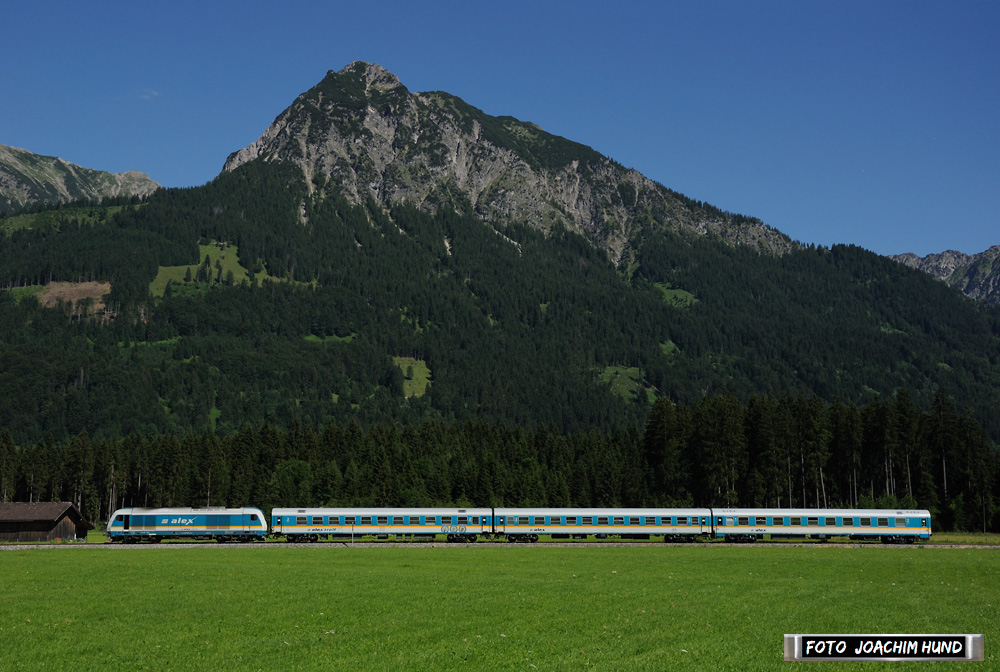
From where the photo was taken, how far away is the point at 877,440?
379ft

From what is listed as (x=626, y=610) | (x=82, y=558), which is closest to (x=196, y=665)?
(x=626, y=610)

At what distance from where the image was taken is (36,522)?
297ft

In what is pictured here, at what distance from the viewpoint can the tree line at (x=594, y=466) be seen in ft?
365

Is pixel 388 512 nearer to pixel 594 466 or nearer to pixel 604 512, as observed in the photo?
pixel 604 512

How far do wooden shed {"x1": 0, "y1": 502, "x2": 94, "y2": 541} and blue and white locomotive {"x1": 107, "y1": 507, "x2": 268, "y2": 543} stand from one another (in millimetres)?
6093

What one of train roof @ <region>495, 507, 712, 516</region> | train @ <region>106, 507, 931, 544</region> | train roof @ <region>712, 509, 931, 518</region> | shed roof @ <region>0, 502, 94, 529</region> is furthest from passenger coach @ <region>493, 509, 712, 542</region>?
shed roof @ <region>0, 502, 94, 529</region>

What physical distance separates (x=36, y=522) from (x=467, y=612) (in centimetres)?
7868

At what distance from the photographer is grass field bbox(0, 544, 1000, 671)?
2164 cm

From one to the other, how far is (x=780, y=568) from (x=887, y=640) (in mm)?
27533

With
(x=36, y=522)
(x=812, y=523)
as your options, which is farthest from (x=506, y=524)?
(x=36, y=522)

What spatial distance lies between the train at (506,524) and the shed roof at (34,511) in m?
6.01

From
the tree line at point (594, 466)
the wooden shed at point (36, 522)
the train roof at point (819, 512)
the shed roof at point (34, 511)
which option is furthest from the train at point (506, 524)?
the tree line at point (594, 466)

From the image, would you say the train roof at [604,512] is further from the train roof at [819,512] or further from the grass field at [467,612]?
the grass field at [467,612]

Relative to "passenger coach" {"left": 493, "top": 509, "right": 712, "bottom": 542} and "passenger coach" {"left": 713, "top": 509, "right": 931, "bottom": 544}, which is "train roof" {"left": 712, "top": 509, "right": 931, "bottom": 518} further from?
"passenger coach" {"left": 493, "top": 509, "right": 712, "bottom": 542}
